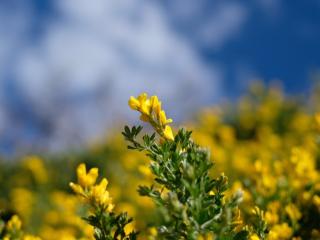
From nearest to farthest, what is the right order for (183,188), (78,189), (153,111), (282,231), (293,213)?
(183,188) → (78,189) → (153,111) → (282,231) → (293,213)

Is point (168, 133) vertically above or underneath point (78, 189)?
above

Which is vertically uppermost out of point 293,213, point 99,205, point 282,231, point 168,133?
point 293,213

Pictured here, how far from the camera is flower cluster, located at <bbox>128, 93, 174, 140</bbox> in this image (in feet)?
7.54

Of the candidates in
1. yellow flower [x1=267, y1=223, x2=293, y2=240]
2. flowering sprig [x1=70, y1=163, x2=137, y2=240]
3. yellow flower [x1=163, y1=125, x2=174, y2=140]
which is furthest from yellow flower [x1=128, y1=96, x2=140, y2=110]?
yellow flower [x1=267, y1=223, x2=293, y2=240]

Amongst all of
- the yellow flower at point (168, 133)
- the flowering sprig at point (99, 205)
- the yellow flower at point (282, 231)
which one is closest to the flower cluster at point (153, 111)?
the yellow flower at point (168, 133)

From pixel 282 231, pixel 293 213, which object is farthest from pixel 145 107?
pixel 293 213

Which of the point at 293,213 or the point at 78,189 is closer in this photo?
the point at 78,189

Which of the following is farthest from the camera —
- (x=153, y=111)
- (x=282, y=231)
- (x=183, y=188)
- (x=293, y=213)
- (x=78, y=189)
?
(x=293, y=213)

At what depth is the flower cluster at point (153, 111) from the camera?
230 cm

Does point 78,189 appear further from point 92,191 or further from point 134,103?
point 134,103

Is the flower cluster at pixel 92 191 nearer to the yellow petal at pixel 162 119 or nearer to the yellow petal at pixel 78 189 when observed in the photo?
the yellow petal at pixel 78 189

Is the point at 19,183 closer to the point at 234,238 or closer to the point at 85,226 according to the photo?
the point at 85,226

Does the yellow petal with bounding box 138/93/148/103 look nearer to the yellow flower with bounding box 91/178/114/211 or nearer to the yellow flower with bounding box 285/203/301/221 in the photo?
the yellow flower with bounding box 91/178/114/211

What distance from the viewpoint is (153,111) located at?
233cm
